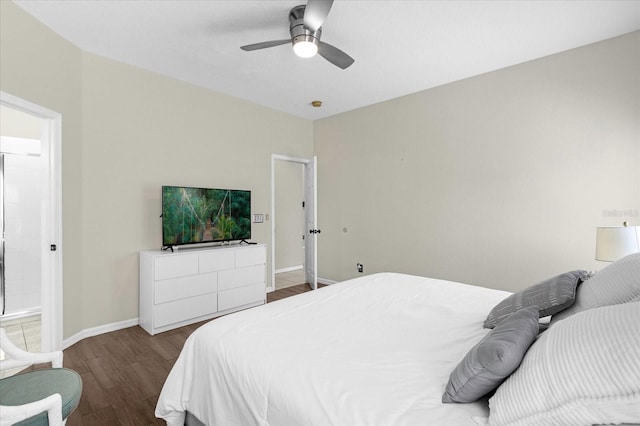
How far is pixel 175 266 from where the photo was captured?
3.35 metres

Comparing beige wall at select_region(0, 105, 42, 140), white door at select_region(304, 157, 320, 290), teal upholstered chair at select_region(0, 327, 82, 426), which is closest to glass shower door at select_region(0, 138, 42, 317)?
beige wall at select_region(0, 105, 42, 140)

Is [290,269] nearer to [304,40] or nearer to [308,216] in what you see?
[308,216]

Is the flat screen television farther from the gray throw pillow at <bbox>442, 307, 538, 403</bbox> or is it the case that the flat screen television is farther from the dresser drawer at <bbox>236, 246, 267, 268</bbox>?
the gray throw pillow at <bbox>442, 307, 538, 403</bbox>

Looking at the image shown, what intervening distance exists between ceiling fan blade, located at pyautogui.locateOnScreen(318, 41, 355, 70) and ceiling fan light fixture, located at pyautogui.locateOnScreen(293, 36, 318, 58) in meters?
0.08

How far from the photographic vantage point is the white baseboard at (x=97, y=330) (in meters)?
2.93

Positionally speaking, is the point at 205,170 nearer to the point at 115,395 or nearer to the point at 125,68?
the point at 125,68

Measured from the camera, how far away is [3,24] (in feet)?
7.65

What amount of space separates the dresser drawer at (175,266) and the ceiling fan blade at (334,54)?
2.38 meters

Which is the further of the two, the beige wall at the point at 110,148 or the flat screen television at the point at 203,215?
the flat screen television at the point at 203,215

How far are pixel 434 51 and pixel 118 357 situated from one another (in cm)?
388

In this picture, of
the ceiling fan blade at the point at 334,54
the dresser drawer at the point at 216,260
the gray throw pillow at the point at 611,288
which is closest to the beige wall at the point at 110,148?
the dresser drawer at the point at 216,260

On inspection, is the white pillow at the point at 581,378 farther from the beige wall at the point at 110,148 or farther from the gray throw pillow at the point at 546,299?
the beige wall at the point at 110,148

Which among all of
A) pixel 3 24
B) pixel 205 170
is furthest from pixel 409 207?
pixel 3 24

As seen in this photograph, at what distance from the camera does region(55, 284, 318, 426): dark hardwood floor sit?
1.95m
